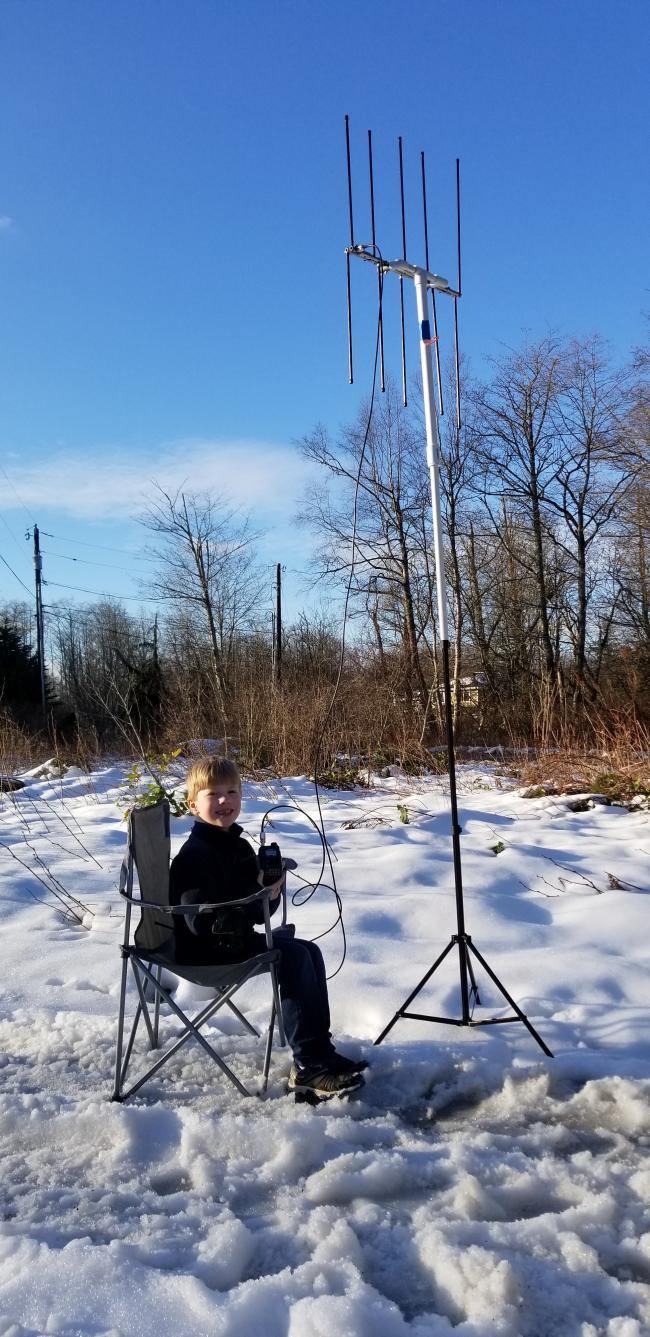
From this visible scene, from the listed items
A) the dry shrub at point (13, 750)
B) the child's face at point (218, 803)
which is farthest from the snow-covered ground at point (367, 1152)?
the dry shrub at point (13, 750)

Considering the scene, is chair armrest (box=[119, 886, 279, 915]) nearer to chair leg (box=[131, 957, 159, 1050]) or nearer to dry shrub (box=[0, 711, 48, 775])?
chair leg (box=[131, 957, 159, 1050])

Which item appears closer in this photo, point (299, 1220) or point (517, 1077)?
point (299, 1220)

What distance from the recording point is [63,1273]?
2100 mm

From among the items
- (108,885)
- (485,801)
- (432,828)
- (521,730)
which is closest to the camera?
(108,885)

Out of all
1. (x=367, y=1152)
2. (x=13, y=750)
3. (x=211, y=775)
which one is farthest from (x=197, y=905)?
(x=13, y=750)

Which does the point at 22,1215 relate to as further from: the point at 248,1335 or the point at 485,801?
the point at 485,801

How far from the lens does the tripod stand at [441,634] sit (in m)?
3.41

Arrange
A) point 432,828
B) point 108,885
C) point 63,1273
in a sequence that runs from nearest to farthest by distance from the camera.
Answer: point 63,1273 < point 108,885 < point 432,828

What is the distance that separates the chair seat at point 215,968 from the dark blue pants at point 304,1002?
0.24 ft

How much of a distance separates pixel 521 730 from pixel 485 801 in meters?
6.94

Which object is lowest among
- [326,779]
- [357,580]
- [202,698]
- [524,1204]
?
[524,1204]

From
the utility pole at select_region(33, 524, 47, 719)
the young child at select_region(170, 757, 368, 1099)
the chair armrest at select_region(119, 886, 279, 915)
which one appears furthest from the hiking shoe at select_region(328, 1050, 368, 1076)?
the utility pole at select_region(33, 524, 47, 719)

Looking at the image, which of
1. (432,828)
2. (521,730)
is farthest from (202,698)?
(432,828)

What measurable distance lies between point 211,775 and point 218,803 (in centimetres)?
11
